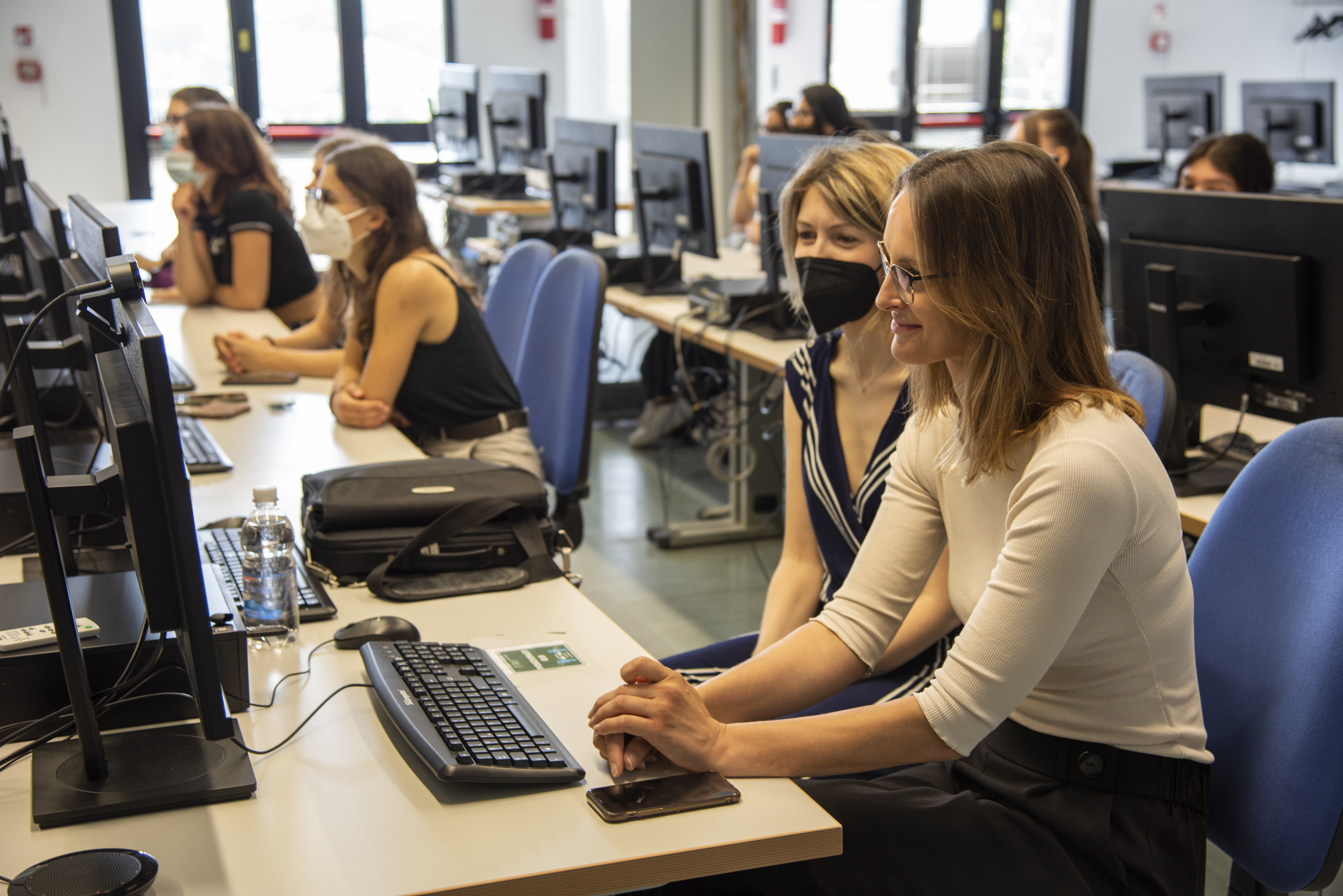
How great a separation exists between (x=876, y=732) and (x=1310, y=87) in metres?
6.05

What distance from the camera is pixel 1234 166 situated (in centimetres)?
311

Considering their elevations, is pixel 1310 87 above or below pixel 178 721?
above

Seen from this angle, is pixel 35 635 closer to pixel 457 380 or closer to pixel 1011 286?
pixel 1011 286

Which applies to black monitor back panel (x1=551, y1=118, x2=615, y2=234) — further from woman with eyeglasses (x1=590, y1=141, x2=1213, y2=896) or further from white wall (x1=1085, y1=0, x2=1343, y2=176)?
white wall (x1=1085, y1=0, x2=1343, y2=176)

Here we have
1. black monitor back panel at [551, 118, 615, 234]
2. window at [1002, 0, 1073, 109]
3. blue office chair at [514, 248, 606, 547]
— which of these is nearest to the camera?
blue office chair at [514, 248, 606, 547]

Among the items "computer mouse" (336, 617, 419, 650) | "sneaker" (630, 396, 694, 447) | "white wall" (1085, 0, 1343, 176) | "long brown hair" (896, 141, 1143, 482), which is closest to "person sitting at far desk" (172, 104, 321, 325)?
"sneaker" (630, 396, 694, 447)

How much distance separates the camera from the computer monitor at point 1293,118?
5.98 meters

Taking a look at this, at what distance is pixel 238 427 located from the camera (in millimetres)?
2402

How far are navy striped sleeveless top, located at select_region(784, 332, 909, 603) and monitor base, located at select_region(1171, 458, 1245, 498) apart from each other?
1.85 ft

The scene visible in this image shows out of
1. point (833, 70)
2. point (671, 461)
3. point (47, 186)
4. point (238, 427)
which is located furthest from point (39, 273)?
point (833, 70)

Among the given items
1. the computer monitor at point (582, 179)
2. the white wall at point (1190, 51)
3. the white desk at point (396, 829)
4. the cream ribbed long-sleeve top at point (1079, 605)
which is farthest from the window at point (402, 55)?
the cream ribbed long-sleeve top at point (1079, 605)

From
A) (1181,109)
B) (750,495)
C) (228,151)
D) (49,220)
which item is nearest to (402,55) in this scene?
(228,151)

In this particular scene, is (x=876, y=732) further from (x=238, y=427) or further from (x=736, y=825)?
(x=238, y=427)

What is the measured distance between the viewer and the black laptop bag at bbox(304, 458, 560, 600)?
5.37 ft
